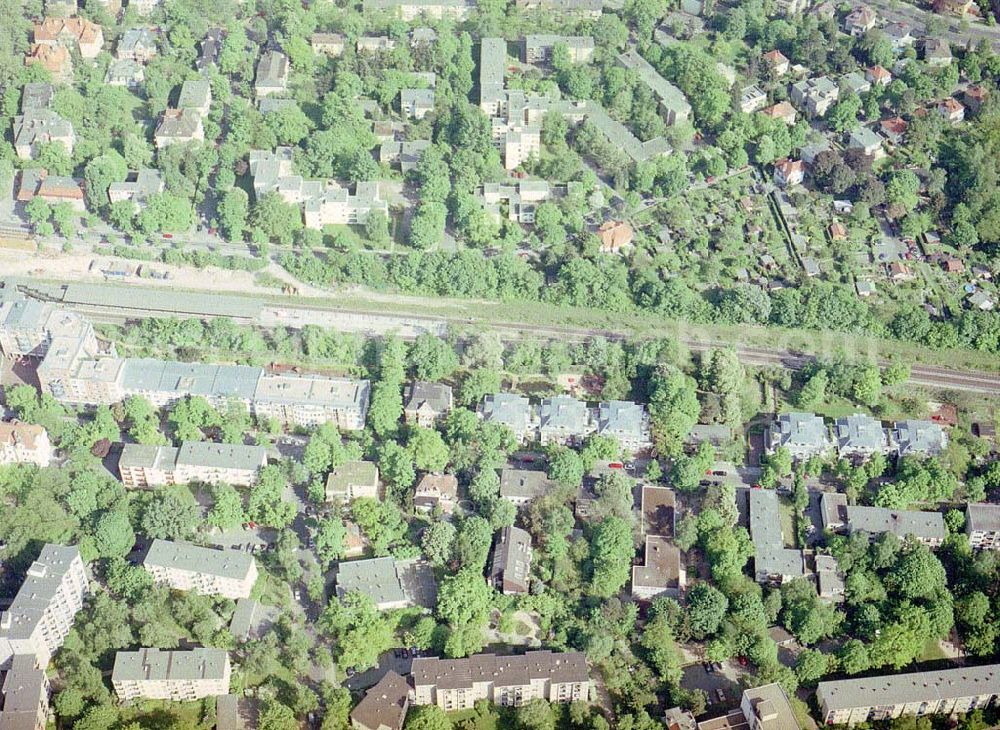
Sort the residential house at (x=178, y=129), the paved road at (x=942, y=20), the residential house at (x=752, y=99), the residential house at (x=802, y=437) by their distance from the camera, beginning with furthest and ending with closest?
the paved road at (x=942, y=20), the residential house at (x=752, y=99), the residential house at (x=178, y=129), the residential house at (x=802, y=437)

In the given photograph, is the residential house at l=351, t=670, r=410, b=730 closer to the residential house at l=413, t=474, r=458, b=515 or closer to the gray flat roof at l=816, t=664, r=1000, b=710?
the residential house at l=413, t=474, r=458, b=515

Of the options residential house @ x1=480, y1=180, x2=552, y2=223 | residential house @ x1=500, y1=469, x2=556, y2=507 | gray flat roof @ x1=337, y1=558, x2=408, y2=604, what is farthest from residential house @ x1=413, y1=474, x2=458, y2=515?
residential house @ x1=480, y1=180, x2=552, y2=223

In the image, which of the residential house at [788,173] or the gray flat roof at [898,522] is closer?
the gray flat roof at [898,522]

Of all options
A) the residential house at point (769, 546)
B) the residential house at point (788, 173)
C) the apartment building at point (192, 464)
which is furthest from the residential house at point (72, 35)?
the residential house at point (769, 546)

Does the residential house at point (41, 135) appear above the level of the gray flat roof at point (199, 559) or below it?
above

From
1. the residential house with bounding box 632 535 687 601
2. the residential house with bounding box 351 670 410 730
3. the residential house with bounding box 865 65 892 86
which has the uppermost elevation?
the residential house with bounding box 865 65 892 86

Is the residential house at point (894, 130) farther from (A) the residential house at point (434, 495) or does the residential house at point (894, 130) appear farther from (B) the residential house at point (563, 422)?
(A) the residential house at point (434, 495)

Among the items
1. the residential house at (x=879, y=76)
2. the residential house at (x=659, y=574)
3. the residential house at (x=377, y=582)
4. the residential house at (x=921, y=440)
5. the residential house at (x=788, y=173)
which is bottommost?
the residential house at (x=377, y=582)
